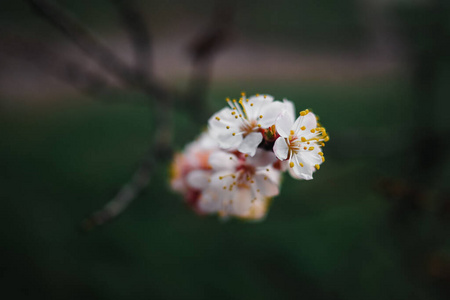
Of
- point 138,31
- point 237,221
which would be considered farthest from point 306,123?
point 237,221

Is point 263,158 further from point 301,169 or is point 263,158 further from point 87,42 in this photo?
point 87,42

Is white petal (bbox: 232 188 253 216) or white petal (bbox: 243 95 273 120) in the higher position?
white petal (bbox: 243 95 273 120)

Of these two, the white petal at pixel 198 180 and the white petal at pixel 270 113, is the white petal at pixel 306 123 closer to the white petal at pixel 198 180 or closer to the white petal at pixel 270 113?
the white petal at pixel 270 113

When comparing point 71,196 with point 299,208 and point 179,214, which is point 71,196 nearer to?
point 179,214

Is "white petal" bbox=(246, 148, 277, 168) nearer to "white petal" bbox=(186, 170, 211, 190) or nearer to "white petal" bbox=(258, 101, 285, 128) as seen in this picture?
"white petal" bbox=(258, 101, 285, 128)

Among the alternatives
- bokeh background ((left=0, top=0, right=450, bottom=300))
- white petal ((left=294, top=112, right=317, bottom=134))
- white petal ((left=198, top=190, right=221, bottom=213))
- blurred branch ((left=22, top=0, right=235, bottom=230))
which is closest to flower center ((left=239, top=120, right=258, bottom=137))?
white petal ((left=294, top=112, right=317, bottom=134))

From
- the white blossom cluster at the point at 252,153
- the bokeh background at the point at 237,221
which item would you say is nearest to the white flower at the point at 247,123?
the white blossom cluster at the point at 252,153

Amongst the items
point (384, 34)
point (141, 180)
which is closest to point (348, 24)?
point (384, 34)
